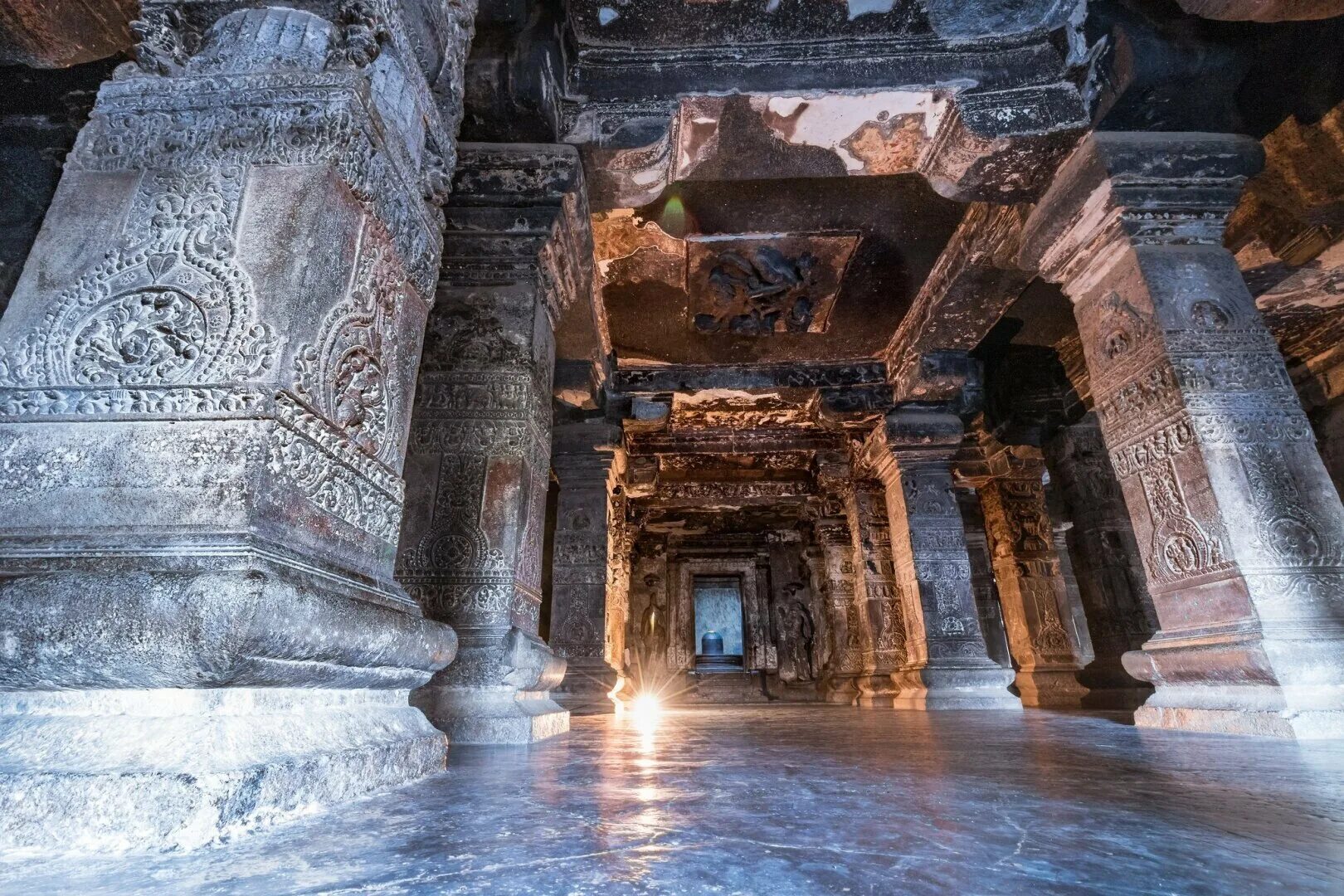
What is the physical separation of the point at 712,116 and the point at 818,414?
377 cm

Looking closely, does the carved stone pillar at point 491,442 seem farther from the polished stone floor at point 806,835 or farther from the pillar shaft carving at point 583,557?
the pillar shaft carving at point 583,557

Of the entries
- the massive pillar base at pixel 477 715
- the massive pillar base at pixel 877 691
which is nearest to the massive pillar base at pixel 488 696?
the massive pillar base at pixel 477 715

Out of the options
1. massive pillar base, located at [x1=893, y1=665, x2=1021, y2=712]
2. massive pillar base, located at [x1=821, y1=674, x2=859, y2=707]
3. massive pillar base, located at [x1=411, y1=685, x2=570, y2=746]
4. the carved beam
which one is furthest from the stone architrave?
massive pillar base, located at [x1=821, y1=674, x2=859, y2=707]

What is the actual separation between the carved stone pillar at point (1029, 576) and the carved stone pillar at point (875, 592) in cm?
138

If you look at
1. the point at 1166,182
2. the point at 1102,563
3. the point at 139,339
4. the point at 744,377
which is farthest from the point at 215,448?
the point at 1102,563

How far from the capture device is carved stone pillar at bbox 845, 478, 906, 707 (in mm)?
6922

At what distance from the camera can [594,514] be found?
620cm

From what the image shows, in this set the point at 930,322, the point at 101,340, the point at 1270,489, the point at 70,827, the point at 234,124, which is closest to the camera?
the point at 70,827

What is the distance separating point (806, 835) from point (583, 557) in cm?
514

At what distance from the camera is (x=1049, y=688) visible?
670 cm

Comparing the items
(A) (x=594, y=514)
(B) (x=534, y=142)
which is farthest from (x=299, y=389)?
(A) (x=594, y=514)

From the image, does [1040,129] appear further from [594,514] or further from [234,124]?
[594,514]

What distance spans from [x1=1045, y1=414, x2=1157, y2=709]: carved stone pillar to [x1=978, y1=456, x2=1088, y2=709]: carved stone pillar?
455mm

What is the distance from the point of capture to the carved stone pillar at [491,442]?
268 centimetres
